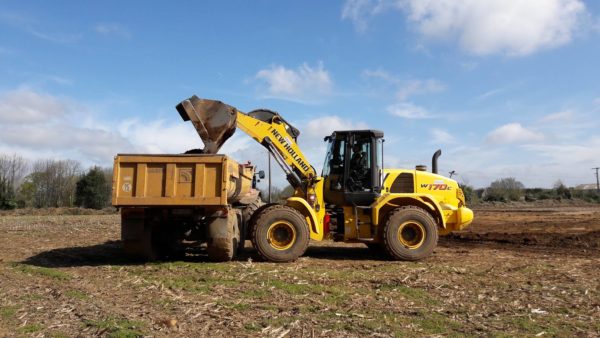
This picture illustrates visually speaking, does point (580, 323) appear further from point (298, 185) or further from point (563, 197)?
point (563, 197)

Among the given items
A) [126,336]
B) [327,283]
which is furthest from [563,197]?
[126,336]

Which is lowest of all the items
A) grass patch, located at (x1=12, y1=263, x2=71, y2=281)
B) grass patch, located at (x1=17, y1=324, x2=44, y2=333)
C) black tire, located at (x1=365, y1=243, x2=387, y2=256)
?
grass patch, located at (x1=17, y1=324, x2=44, y2=333)

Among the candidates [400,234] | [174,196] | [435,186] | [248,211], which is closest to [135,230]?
[174,196]

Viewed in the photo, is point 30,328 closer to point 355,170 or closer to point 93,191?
point 355,170

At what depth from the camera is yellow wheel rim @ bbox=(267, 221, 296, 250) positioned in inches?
443

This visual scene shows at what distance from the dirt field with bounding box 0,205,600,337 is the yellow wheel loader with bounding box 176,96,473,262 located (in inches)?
24.1

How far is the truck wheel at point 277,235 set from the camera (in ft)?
36.7

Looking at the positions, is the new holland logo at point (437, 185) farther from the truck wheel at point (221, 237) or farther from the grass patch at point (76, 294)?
the grass patch at point (76, 294)

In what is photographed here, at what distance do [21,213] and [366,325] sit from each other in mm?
39377

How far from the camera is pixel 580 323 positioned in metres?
6.19

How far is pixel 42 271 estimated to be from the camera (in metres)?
10.1

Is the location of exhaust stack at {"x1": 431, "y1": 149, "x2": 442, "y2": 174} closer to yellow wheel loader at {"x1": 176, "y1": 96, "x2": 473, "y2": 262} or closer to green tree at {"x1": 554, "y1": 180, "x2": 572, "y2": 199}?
yellow wheel loader at {"x1": 176, "y1": 96, "x2": 473, "y2": 262}

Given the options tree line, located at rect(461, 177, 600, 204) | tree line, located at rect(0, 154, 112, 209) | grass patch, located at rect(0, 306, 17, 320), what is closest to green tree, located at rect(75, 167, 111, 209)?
tree line, located at rect(0, 154, 112, 209)

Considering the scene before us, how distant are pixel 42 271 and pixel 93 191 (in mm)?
42378
